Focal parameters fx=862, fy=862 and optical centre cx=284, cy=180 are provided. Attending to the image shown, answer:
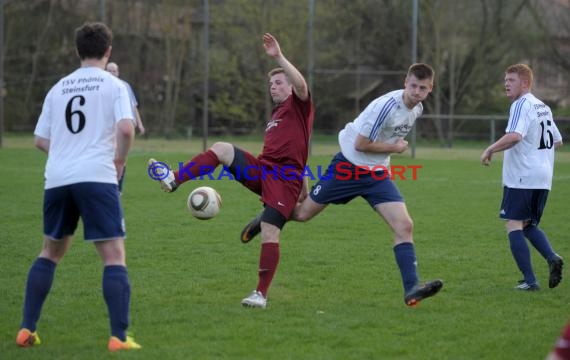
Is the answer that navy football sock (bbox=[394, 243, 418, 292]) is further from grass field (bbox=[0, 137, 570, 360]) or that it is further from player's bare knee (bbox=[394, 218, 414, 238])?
grass field (bbox=[0, 137, 570, 360])

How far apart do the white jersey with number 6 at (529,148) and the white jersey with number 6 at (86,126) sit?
3.57 m

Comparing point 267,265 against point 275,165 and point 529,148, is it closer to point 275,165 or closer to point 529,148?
point 275,165

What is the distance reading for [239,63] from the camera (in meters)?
33.7

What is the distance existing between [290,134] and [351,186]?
613 mm

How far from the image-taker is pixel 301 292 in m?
6.80

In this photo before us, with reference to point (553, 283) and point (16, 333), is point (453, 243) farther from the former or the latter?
point (16, 333)

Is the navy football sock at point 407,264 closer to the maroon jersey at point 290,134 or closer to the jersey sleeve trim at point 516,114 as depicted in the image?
the maroon jersey at point 290,134

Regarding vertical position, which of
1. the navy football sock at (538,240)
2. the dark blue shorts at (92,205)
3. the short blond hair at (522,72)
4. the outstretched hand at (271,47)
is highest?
the outstretched hand at (271,47)

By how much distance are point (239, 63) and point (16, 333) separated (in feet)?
94.7

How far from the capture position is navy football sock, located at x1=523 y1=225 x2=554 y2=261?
7.20m

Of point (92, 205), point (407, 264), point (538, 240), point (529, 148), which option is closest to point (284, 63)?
point (407, 264)

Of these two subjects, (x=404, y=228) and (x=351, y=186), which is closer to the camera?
(x=404, y=228)

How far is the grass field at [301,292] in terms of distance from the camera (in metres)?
5.20

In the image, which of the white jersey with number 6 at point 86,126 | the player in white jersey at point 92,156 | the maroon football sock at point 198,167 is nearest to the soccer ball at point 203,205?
the maroon football sock at point 198,167
